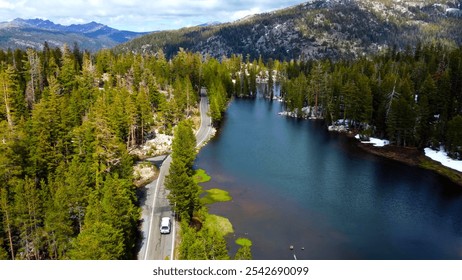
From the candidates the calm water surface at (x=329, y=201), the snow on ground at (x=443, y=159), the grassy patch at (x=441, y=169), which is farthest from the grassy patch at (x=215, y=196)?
the snow on ground at (x=443, y=159)

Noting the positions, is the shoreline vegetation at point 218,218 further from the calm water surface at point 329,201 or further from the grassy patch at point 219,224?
the calm water surface at point 329,201

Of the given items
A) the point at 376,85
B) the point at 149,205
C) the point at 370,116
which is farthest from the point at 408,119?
the point at 149,205

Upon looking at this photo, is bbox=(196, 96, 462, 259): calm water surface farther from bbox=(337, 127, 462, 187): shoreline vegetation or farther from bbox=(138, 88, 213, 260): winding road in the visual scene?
bbox=(138, 88, 213, 260): winding road

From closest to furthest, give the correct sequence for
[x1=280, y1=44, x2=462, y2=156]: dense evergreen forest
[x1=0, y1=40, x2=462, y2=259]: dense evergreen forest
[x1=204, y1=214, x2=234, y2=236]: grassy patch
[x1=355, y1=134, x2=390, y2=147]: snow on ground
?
[x1=0, y1=40, x2=462, y2=259]: dense evergreen forest → [x1=204, y1=214, x2=234, y2=236]: grassy patch → [x1=280, y1=44, x2=462, y2=156]: dense evergreen forest → [x1=355, y1=134, x2=390, y2=147]: snow on ground

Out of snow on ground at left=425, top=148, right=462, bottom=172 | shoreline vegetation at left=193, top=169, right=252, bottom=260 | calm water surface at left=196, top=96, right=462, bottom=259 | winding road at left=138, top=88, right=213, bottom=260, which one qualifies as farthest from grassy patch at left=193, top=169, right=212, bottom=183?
snow on ground at left=425, top=148, right=462, bottom=172

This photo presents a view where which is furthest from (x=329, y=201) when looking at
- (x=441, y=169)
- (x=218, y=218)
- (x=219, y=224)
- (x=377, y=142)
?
(x=377, y=142)

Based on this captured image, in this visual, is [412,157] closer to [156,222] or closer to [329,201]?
[329,201]
